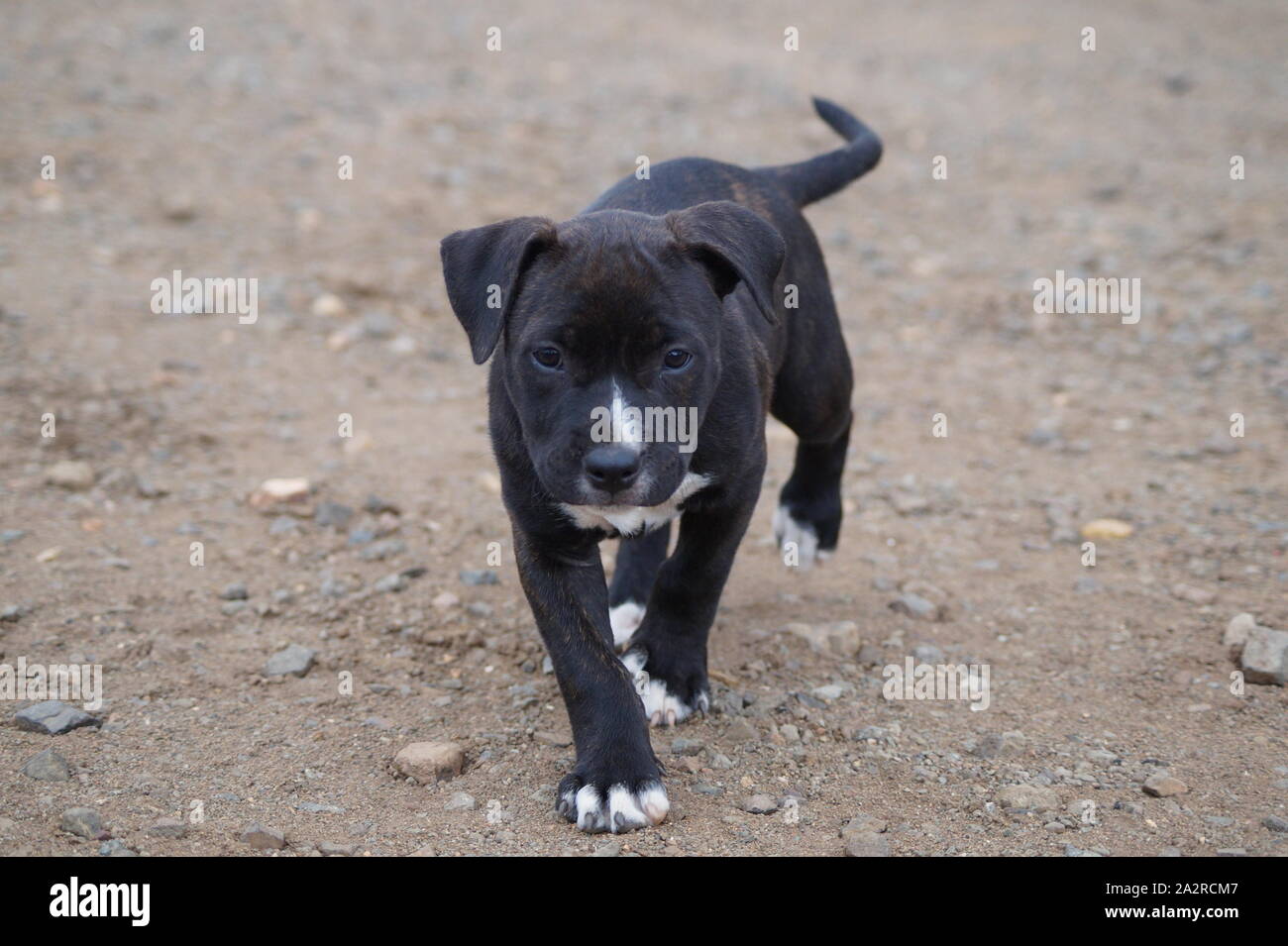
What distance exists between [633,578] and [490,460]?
181cm

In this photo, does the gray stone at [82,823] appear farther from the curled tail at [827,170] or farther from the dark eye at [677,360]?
the curled tail at [827,170]

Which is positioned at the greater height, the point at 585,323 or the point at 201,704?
the point at 585,323

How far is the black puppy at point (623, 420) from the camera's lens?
3797 mm

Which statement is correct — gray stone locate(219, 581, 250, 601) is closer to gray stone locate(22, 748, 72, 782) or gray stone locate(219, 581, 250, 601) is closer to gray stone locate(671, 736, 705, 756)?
gray stone locate(22, 748, 72, 782)

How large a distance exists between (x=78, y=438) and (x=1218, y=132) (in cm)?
1047

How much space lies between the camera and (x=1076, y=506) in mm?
6457

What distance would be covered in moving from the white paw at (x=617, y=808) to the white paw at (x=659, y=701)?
0.60 meters

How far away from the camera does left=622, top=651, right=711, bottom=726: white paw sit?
14.7 feet

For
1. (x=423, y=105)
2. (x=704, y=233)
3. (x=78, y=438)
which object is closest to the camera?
(x=704, y=233)

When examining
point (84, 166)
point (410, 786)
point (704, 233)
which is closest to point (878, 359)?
point (704, 233)

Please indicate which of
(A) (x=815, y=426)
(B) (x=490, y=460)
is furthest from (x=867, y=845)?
(B) (x=490, y=460)

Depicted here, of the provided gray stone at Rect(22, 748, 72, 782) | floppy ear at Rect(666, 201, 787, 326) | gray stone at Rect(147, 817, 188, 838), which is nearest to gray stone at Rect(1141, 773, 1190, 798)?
floppy ear at Rect(666, 201, 787, 326)

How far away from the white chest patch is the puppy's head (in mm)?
174

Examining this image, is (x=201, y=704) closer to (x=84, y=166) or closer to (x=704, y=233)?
(x=704, y=233)
